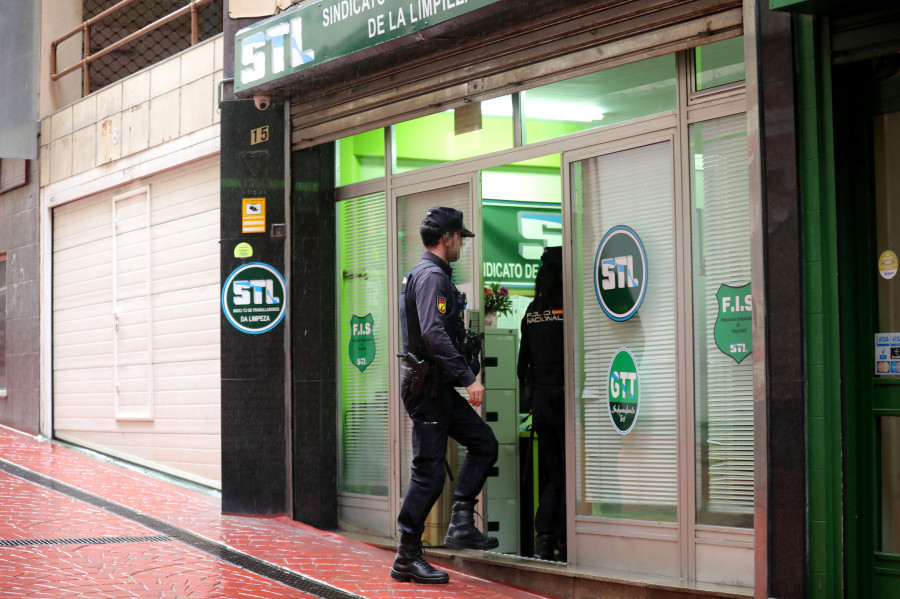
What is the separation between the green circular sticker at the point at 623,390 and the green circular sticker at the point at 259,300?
318 centimetres

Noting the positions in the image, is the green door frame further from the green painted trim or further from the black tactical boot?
the black tactical boot

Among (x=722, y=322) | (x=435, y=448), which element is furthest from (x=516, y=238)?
(x=722, y=322)

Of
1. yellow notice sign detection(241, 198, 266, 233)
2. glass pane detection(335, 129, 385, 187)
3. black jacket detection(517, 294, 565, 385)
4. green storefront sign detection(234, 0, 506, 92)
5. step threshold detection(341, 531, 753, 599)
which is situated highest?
green storefront sign detection(234, 0, 506, 92)

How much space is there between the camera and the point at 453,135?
26.0 feet

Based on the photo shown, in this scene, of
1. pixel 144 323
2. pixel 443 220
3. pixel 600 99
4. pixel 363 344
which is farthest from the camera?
pixel 144 323

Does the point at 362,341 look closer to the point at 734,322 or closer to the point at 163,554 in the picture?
the point at 163,554

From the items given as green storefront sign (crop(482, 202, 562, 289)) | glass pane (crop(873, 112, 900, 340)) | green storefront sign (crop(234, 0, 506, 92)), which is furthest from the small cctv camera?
glass pane (crop(873, 112, 900, 340))

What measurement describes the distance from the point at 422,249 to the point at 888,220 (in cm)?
356

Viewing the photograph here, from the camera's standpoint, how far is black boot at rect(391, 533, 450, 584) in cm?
641

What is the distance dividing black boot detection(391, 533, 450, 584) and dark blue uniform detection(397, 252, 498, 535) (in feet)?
0.29

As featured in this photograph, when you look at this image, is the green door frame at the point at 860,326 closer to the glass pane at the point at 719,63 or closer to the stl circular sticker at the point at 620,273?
the glass pane at the point at 719,63

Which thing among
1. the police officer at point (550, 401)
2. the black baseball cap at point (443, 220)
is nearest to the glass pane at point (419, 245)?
the police officer at point (550, 401)

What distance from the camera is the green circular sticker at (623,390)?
653 cm

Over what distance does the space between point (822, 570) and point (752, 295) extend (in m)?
1.34
